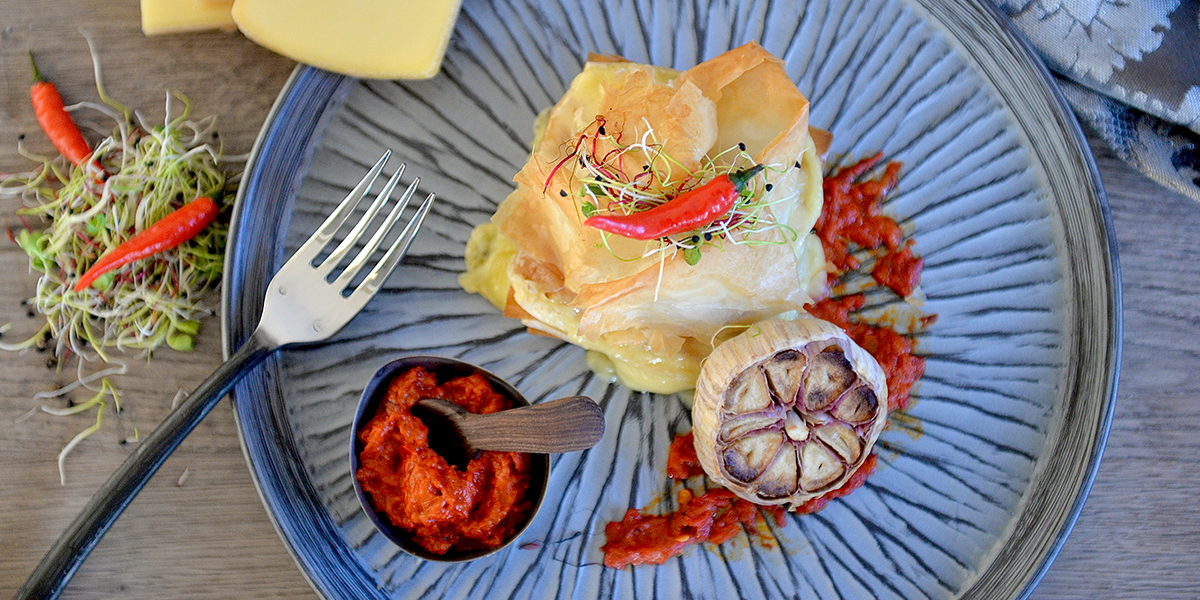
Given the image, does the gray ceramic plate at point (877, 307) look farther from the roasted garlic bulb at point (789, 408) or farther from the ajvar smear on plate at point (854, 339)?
the roasted garlic bulb at point (789, 408)

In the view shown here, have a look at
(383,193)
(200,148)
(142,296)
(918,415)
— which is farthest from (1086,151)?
(142,296)

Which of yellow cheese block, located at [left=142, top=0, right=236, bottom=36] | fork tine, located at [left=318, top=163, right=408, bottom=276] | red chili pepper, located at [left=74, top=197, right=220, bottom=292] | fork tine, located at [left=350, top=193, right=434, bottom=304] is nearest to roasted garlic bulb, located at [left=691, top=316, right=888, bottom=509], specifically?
fork tine, located at [left=350, top=193, right=434, bottom=304]

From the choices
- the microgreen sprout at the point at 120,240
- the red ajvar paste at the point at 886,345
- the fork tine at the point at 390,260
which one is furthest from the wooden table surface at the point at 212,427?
the red ajvar paste at the point at 886,345

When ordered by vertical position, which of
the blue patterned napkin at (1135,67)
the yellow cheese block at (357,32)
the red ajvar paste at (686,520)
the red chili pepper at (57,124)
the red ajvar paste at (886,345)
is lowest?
the red chili pepper at (57,124)

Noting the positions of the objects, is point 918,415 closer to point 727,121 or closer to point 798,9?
point 727,121

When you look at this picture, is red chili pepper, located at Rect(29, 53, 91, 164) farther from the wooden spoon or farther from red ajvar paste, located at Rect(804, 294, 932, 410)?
red ajvar paste, located at Rect(804, 294, 932, 410)

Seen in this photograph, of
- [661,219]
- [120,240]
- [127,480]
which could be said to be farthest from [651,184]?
[120,240]

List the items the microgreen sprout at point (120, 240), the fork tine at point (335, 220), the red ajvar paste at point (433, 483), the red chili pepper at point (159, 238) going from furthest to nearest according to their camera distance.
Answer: the microgreen sprout at point (120, 240) → the red chili pepper at point (159, 238) → the fork tine at point (335, 220) → the red ajvar paste at point (433, 483)
